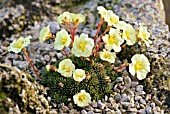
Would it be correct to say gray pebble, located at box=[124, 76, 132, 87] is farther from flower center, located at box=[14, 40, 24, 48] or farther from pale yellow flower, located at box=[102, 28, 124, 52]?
flower center, located at box=[14, 40, 24, 48]

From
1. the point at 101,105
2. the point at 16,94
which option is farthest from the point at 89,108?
the point at 16,94

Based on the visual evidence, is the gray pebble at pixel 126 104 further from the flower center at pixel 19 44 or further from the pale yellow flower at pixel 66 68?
the flower center at pixel 19 44

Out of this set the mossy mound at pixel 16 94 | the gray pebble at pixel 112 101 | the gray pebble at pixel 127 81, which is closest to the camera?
→ the mossy mound at pixel 16 94

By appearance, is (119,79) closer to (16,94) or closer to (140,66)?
(140,66)

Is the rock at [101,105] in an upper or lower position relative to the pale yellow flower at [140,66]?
lower

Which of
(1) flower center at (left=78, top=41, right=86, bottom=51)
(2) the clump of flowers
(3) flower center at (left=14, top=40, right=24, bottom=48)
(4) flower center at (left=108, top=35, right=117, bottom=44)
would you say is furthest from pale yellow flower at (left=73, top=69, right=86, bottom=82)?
(3) flower center at (left=14, top=40, right=24, bottom=48)

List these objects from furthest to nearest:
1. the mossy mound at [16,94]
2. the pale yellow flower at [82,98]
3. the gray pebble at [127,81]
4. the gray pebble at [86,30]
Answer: the gray pebble at [86,30], the gray pebble at [127,81], the pale yellow flower at [82,98], the mossy mound at [16,94]

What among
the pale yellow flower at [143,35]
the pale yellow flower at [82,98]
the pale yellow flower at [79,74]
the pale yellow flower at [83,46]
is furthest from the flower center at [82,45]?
the pale yellow flower at [143,35]

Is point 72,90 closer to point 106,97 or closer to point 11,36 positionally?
point 106,97
